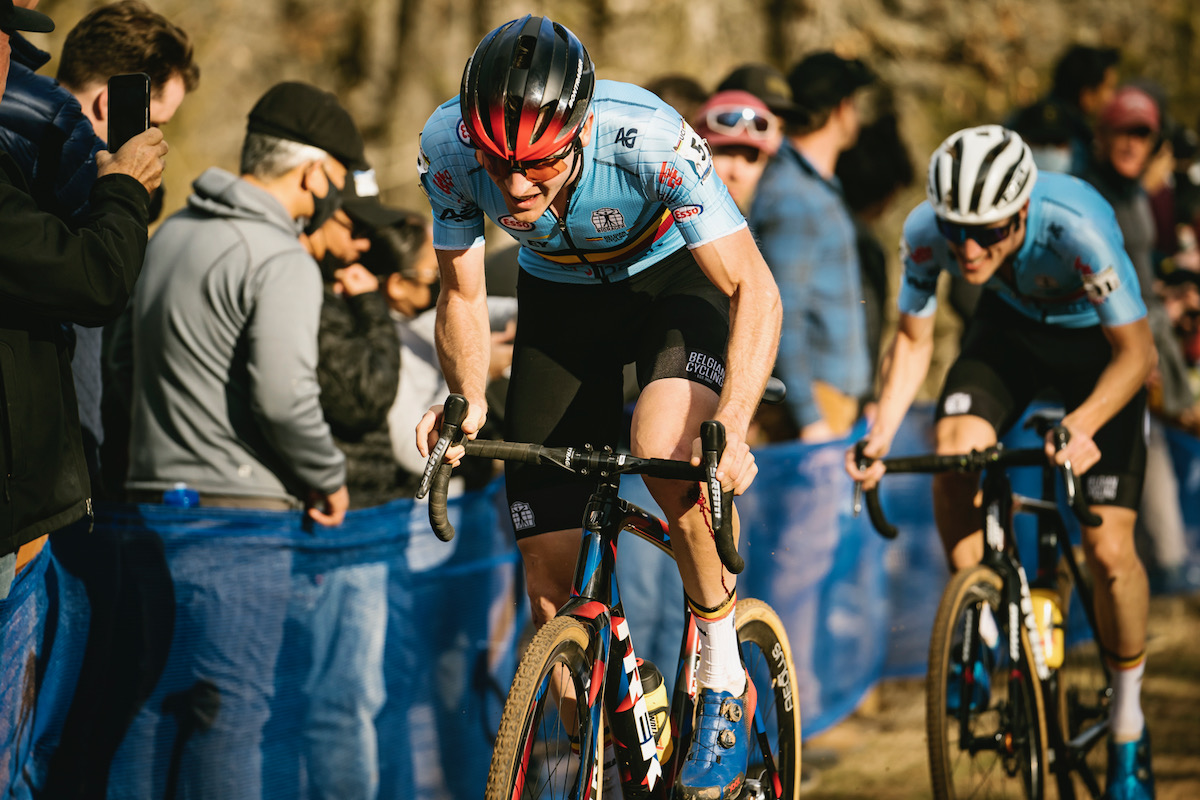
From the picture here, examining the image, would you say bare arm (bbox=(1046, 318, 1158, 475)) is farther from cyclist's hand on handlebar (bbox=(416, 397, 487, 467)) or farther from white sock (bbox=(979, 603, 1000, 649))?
cyclist's hand on handlebar (bbox=(416, 397, 487, 467))

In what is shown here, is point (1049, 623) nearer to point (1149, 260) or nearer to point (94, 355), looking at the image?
point (94, 355)

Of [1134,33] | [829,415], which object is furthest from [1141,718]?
[1134,33]

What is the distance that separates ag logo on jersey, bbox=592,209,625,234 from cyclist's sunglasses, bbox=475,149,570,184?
255mm

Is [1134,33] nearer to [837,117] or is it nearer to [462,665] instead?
[837,117]

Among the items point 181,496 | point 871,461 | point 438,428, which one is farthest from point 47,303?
point 871,461

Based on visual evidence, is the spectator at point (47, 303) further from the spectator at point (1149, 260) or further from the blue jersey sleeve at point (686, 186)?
the spectator at point (1149, 260)

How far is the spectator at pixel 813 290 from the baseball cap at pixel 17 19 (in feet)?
11.9

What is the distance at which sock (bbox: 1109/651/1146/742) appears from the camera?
4676mm

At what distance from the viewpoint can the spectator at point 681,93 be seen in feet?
19.8

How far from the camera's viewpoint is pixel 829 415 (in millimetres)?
6152

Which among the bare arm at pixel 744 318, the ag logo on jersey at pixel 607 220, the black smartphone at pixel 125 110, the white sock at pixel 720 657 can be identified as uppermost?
the black smartphone at pixel 125 110

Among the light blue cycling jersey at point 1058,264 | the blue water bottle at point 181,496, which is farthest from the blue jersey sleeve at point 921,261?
the blue water bottle at point 181,496

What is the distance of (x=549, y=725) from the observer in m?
3.04

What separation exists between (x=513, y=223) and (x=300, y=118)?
1507 millimetres
